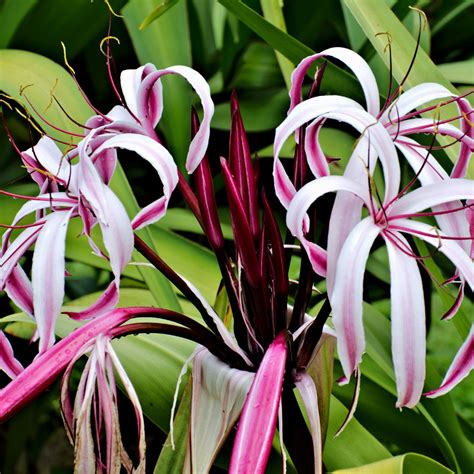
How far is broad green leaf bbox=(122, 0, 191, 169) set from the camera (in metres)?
0.77

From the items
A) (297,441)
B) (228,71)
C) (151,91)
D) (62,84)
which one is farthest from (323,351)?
(228,71)

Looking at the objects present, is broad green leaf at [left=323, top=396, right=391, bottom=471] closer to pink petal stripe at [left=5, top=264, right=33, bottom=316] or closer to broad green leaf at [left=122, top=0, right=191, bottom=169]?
pink petal stripe at [left=5, top=264, right=33, bottom=316]

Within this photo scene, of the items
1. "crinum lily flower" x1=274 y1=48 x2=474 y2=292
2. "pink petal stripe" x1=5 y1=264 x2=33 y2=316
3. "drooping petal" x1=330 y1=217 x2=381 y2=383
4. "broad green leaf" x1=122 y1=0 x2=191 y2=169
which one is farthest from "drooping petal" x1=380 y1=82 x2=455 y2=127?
"broad green leaf" x1=122 y1=0 x2=191 y2=169

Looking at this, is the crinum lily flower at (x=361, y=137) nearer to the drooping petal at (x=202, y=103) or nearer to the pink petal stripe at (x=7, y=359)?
the drooping petal at (x=202, y=103)

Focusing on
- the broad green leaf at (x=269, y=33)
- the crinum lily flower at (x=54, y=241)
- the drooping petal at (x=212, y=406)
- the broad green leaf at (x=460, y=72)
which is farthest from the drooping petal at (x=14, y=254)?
the broad green leaf at (x=460, y=72)

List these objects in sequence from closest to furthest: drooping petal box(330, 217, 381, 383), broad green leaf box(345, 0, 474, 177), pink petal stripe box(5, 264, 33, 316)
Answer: drooping petal box(330, 217, 381, 383) → pink petal stripe box(5, 264, 33, 316) → broad green leaf box(345, 0, 474, 177)

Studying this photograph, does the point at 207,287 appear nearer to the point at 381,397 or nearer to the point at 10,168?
the point at 381,397

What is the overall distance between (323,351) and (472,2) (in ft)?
1.94

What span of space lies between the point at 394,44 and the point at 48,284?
0.32 m

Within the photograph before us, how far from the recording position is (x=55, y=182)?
1.35ft

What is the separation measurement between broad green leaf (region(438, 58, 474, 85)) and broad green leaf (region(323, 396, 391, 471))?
419mm

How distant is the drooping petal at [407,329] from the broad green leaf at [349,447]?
0.20 metres

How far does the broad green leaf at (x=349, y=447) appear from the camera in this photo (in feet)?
1.68

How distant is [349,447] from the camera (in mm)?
515
